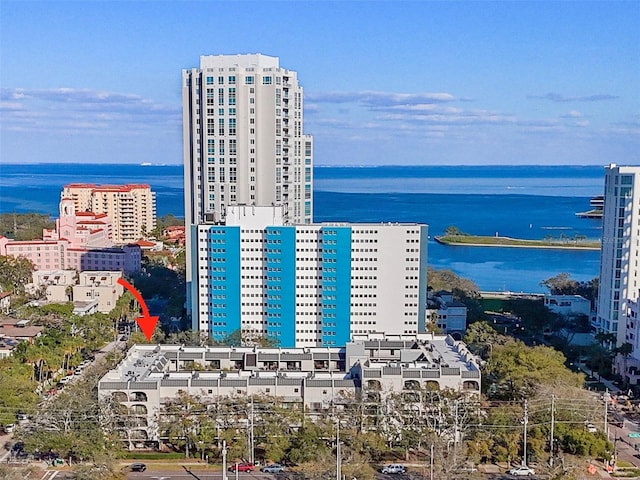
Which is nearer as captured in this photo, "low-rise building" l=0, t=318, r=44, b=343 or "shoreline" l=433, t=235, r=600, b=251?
"low-rise building" l=0, t=318, r=44, b=343

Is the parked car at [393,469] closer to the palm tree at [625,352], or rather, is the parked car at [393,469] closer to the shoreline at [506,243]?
the palm tree at [625,352]

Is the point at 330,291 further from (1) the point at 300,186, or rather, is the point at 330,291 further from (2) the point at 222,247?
(1) the point at 300,186

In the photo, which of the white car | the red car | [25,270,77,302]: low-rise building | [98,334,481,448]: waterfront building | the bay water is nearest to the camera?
the white car

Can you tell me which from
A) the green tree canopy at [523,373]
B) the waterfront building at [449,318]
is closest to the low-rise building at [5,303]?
the waterfront building at [449,318]

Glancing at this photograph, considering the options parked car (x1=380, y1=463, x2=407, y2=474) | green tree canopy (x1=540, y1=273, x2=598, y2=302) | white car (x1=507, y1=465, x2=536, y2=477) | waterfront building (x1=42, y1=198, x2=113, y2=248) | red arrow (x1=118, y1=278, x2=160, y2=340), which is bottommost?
white car (x1=507, y1=465, x2=536, y2=477)

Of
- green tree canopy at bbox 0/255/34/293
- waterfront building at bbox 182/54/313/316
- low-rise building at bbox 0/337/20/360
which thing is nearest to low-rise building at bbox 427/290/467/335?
waterfront building at bbox 182/54/313/316

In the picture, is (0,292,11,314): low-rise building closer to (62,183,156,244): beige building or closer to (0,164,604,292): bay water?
(62,183,156,244): beige building

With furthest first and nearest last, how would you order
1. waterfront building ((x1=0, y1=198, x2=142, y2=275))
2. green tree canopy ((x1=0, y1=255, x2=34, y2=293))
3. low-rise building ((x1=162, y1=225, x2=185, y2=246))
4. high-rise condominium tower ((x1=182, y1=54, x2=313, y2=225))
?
1. low-rise building ((x1=162, y1=225, x2=185, y2=246))
2. waterfront building ((x1=0, y1=198, x2=142, y2=275))
3. green tree canopy ((x1=0, y1=255, x2=34, y2=293))
4. high-rise condominium tower ((x1=182, y1=54, x2=313, y2=225))

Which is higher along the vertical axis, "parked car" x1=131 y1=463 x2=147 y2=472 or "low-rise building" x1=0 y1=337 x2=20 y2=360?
"low-rise building" x1=0 y1=337 x2=20 y2=360
